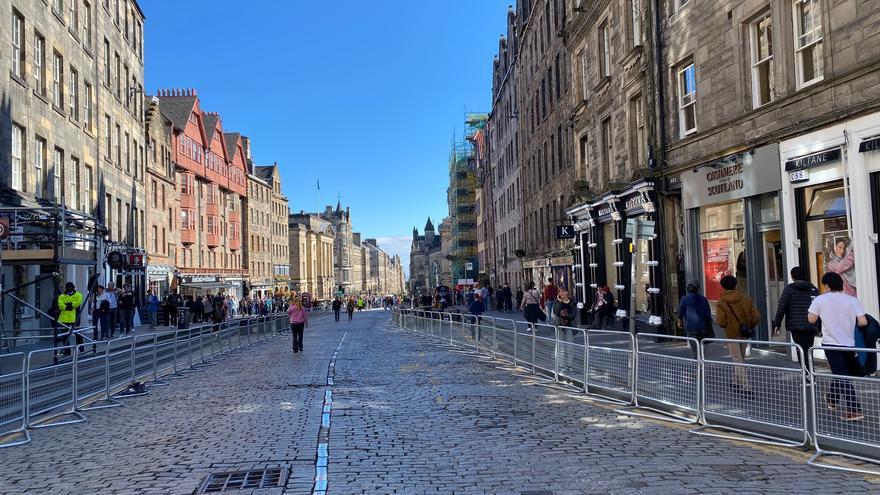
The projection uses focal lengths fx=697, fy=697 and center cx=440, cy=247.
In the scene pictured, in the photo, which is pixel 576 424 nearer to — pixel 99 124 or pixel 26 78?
pixel 26 78

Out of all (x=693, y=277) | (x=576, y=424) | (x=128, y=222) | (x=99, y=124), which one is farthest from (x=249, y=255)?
(x=576, y=424)

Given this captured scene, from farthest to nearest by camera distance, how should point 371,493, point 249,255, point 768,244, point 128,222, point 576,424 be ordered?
point 249,255, point 128,222, point 768,244, point 576,424, point 371,493

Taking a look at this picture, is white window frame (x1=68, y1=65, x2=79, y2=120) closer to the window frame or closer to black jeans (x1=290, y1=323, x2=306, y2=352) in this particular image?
black jeans (x1=290, y1=323, x2=306, y2=352)

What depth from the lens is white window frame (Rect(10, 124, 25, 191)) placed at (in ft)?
67.3

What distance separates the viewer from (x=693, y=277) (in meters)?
17.4

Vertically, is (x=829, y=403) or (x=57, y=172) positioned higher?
(x=57, y=172)

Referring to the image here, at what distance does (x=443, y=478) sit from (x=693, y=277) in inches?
508

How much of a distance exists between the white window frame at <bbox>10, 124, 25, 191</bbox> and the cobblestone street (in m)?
12.1

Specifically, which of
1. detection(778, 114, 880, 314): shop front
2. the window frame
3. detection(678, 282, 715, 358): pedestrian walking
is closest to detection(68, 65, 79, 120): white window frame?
the window frame

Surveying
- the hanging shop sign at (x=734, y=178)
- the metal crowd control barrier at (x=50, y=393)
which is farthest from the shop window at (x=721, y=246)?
the metal crowd control barrier at (x=50, y=393)

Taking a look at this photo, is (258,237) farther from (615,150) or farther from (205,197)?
(615,150)

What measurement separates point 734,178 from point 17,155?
65.2 feet

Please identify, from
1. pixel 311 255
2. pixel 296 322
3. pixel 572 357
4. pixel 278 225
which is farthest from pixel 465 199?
pixel 572 357

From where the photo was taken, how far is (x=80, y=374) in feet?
34.9
